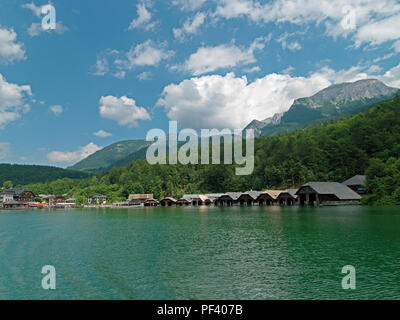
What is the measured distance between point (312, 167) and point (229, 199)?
27.8 metres

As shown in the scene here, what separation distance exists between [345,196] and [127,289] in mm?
66549

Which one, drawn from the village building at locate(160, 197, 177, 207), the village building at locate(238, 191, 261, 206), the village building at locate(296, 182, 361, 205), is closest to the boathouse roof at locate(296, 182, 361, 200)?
the village building at locate(296, 182, 361, 205)

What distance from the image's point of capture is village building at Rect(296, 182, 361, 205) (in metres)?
68.1

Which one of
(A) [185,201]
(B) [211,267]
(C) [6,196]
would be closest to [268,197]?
(A) [185,201]

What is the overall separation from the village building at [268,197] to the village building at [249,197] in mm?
1662

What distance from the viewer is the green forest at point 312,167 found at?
6406 centimetres

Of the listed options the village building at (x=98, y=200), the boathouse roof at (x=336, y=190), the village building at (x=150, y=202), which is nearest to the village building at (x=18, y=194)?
the village building at (x=98, y=200)

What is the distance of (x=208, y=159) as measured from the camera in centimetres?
15062

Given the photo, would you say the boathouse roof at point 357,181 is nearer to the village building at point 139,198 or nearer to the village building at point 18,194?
the village building at point 139,198

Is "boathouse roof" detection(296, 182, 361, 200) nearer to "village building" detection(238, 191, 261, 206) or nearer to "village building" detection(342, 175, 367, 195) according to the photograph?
"village building" detection(342, 175, 367, 195)

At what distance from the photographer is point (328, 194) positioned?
69.7 metres

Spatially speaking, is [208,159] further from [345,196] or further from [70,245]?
[70,245]
